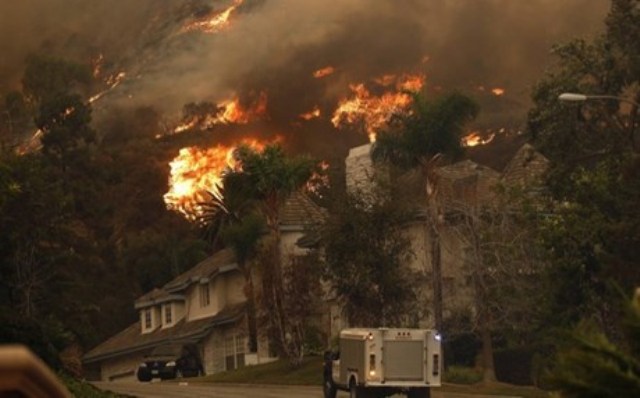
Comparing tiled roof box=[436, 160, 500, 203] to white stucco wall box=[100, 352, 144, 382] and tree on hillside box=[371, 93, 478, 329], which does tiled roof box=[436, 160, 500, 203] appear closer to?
tree on hillside box=[371, 93, 478, 329]

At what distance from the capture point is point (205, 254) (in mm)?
96000

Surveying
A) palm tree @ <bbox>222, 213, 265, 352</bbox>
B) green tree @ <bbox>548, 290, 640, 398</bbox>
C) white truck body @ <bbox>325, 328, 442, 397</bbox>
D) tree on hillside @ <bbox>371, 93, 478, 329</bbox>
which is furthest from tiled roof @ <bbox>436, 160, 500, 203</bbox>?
green tree @ <bbox>548, 290, 640, 398</bbox>

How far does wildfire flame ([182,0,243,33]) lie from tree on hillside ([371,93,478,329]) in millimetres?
120042

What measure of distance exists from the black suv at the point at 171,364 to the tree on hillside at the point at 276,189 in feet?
25.9

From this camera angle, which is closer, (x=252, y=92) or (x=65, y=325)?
(x=65, y=325)

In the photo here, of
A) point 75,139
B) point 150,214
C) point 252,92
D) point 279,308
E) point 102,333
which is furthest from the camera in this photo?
point 252,92

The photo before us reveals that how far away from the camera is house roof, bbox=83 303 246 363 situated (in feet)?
236

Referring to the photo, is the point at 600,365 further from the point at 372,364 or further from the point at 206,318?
the point at 206,318

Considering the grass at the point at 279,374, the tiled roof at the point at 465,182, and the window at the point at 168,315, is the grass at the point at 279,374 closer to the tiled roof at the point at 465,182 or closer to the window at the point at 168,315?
the tiled roof at the point at 465,182

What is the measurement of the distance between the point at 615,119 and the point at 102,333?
60153mm

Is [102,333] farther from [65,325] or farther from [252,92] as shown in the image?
[252,92]

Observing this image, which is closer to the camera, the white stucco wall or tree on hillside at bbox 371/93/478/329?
tree on hillside at bbox 371/93/478/329

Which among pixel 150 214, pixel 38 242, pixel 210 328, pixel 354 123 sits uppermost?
pixel 354 123

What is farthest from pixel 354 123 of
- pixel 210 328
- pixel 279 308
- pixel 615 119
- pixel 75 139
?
pixel 615 119
